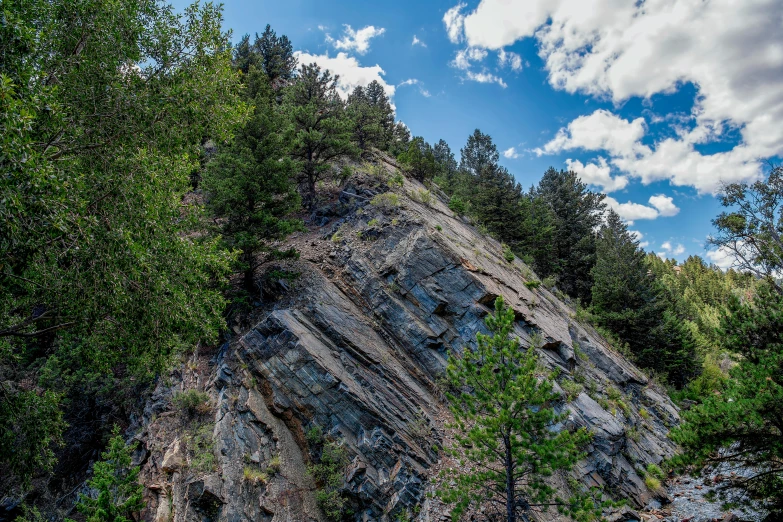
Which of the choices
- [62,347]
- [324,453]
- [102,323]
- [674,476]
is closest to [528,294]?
[674,476]

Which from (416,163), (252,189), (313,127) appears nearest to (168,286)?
(252,189)

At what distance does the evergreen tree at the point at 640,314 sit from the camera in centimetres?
2338

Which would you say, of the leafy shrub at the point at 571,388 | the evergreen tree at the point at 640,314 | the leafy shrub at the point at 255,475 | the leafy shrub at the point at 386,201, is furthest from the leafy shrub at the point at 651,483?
the leafy shrub at the point at 386,201

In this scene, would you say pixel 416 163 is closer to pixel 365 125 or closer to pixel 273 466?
pixel 365 125

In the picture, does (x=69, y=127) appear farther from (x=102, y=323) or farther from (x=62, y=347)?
(x=62, y=347)

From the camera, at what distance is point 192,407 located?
1145cm

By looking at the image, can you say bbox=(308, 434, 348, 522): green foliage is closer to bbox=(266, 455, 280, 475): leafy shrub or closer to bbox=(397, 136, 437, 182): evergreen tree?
bbox=(266, 455, 280, 475): leafy shrub

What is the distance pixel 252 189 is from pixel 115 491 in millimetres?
11100

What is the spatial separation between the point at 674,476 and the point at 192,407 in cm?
1961

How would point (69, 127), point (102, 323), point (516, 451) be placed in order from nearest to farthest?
point (69, 127), point (102, 323), point (516, 451)

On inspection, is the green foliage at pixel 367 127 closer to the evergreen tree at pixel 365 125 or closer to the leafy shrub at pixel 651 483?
the evergreen tree at pixel 365 125

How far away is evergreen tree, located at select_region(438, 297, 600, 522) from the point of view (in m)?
8.20

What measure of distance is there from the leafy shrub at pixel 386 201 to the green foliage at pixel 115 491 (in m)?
14.4

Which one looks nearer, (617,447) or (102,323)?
(102,323)
